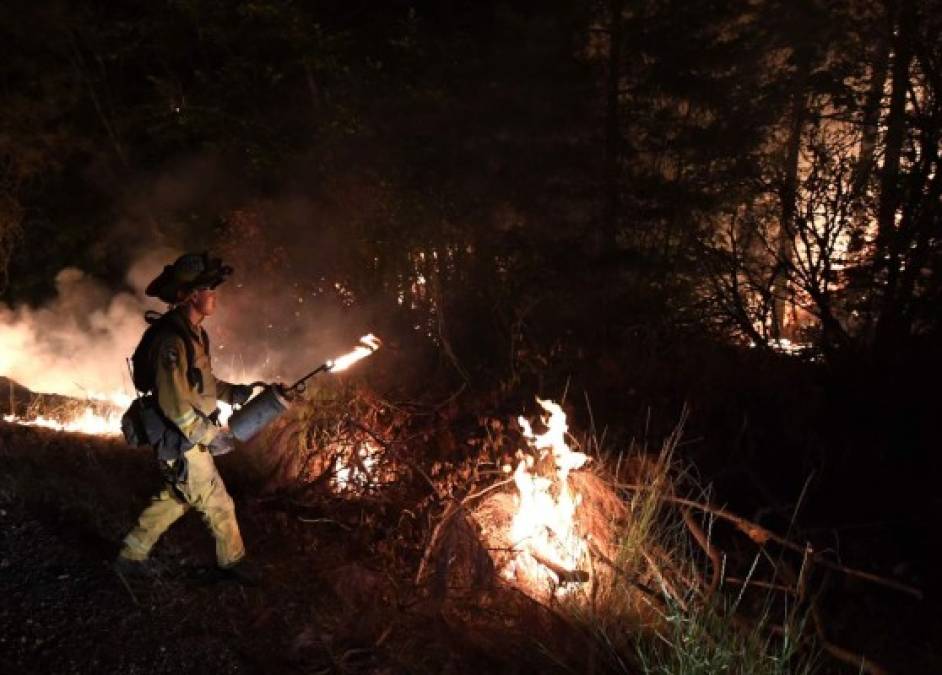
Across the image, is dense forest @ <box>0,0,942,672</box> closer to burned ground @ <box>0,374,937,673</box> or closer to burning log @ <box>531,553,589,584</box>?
burned ground @ <box>0,374,937,673</box>

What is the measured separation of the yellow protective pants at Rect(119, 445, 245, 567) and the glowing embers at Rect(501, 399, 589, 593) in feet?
6.28

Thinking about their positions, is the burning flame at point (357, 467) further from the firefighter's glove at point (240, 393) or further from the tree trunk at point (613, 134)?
the tree trunk at point (613, 134)

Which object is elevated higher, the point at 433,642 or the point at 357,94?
the point at 357,94

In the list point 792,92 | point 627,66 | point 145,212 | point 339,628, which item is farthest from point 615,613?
point 792,92

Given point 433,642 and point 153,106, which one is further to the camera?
point 153,106

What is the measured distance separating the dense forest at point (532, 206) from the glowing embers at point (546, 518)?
1059 mm

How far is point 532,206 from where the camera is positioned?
1103cm

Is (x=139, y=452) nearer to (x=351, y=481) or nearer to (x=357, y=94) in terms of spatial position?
(x=351, y=481)

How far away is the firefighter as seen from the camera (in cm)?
412

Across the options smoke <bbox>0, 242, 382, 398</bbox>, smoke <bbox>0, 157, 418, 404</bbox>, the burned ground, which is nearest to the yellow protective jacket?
the burned ground

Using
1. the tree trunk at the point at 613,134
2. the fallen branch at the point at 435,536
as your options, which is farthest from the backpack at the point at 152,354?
the tree trunk at the point at 613,134

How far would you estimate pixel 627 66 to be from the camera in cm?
1286

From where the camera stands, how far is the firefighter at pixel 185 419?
13.5 feet

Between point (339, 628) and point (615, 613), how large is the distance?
164cm
